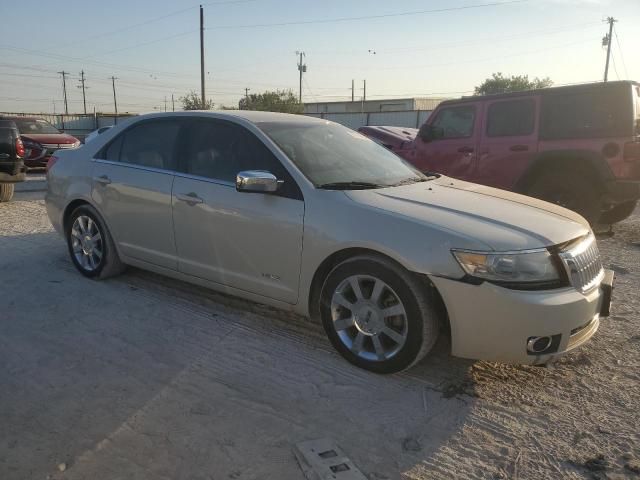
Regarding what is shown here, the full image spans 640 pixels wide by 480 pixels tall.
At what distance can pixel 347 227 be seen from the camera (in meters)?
3.31

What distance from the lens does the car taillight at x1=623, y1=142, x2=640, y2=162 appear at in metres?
6.16

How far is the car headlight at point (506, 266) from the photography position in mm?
2916

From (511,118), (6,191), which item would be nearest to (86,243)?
(511,118)

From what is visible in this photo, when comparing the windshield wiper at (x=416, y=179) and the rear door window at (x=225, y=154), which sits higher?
the rear door window at (x=225, y=154)

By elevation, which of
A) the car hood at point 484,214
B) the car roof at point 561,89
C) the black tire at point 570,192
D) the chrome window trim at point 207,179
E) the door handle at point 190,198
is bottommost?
the black tire at point 570,192

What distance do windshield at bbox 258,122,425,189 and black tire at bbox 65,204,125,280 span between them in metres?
1.89

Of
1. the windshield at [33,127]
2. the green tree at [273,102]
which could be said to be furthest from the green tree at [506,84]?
the windshield at [33,127]

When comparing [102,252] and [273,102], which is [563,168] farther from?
[273,102]

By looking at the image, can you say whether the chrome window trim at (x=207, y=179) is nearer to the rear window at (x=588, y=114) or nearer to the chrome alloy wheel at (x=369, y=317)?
the chrome alloy wheel at (x=369, y=317)

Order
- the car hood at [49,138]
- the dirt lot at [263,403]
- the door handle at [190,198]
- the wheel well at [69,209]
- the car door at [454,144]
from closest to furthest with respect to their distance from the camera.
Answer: the dirt lot at [263,403]
the door handle at [190,198]
the wheel well at [69,209]
the car door at [454,144]
the car hood at [49,138]

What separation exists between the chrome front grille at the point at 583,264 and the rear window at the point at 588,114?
360 cm

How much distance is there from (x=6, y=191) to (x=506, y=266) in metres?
9.51

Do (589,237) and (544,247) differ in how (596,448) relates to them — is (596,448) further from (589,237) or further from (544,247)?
(589,237)

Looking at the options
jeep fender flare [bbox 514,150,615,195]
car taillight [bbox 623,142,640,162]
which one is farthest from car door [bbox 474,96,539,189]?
car taillight [bbox 623,142,640,162]
